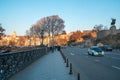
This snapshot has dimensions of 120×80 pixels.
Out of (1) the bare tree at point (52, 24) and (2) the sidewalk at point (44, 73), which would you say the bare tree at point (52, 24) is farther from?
(2) the sidewalk at point (44, 73)

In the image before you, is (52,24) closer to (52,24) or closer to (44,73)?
(52,24)

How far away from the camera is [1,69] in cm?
1184

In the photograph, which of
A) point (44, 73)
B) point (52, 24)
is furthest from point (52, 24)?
point (44, 73)

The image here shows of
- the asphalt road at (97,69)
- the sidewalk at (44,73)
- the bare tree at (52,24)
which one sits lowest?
the asphalt road at (97,69)

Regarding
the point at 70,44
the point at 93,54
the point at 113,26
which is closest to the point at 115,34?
the point at 113,26

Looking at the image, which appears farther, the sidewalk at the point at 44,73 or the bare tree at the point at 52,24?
the bare tree at the point at 52,24

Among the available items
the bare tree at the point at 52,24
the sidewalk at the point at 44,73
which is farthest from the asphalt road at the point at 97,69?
the bare tree at the point at 52,24

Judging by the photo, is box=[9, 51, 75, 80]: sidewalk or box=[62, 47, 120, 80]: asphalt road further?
box=[62, 47, 120, 80]: asphalt road

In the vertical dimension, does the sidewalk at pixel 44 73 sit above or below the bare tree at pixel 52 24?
below

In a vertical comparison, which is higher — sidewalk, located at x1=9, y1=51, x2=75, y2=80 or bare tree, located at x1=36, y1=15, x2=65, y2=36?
bare tree, located at x1=36, y1=15, x2=65, y2=36

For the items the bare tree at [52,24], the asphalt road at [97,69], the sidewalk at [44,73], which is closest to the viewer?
the sidewalk at [44,73]

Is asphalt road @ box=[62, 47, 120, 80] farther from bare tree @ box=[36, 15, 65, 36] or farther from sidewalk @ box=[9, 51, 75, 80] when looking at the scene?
bare tree @ box=[36, 15, 65, 36]

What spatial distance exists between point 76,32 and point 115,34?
285ft

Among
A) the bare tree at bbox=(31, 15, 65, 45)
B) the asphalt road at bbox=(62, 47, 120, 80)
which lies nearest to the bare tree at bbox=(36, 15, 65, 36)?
the bare tree at bbox=(31, 15, 65, 45)
